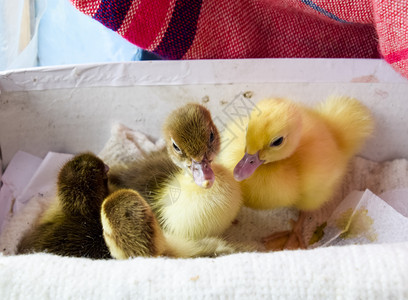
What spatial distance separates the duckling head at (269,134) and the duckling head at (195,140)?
0.29 feet

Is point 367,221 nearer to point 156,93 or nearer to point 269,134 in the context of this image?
point 269,134

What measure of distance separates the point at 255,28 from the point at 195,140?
0.54 metres

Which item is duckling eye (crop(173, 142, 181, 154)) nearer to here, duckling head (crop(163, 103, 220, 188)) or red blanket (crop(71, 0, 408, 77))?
duckling head (crop(163, 103, 220, 188))

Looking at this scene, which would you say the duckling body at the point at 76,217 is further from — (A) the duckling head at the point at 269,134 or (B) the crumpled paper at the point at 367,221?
(B) the crumpled paper at the point at 367,221

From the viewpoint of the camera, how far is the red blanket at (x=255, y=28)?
930 mm

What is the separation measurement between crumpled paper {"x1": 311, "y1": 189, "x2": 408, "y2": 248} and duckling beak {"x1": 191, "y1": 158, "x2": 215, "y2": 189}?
405 millimetres

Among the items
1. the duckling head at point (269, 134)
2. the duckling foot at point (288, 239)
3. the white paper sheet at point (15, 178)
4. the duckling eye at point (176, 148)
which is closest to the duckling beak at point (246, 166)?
the duckling head at point (269, 134)

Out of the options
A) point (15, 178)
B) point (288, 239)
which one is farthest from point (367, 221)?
point (15, 178)

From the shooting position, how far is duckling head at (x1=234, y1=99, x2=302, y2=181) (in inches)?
33.1

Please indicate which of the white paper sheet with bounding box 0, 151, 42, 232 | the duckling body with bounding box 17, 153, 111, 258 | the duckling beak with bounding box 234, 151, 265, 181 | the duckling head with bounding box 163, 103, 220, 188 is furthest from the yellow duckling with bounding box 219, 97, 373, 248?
the white paper sheet with bounding box 0, 151, 42, 232

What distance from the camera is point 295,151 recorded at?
0.94 m

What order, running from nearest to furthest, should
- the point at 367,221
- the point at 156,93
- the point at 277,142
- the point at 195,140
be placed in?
Answer: the point at 195,140
the point at 277,142
the point at 367,221
the point at 156,93

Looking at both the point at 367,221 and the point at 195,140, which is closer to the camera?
the point at 195,140

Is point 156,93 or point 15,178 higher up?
point 156,93
